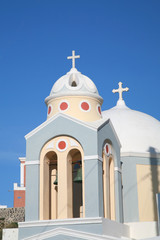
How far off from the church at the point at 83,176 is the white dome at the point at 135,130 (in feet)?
1.25

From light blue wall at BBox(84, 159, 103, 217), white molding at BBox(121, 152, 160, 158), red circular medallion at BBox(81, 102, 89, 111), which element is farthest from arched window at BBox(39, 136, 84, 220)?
white molding at BBox(121, 152, 160, 158)

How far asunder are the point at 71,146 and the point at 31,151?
1.50 metres

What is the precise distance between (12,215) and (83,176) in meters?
15.5

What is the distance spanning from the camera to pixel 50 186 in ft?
60.1

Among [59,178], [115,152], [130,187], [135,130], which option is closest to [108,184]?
[115,152]

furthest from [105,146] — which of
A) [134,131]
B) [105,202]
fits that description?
[134,131]

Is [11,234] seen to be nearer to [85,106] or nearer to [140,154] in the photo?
[85,106]

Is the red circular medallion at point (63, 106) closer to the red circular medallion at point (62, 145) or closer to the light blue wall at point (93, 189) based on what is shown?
the red circular medallion at point (62, 145)

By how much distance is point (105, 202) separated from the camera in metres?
17.0

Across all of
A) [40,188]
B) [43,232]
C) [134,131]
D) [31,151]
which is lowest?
[43,232]

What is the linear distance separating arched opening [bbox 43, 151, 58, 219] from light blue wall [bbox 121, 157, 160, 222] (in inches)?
127

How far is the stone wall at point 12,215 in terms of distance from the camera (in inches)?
1188

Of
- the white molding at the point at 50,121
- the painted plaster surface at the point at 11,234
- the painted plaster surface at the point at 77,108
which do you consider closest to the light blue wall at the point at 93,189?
the white molding at the point at 50,121

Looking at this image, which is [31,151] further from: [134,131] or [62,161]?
[134,131]
